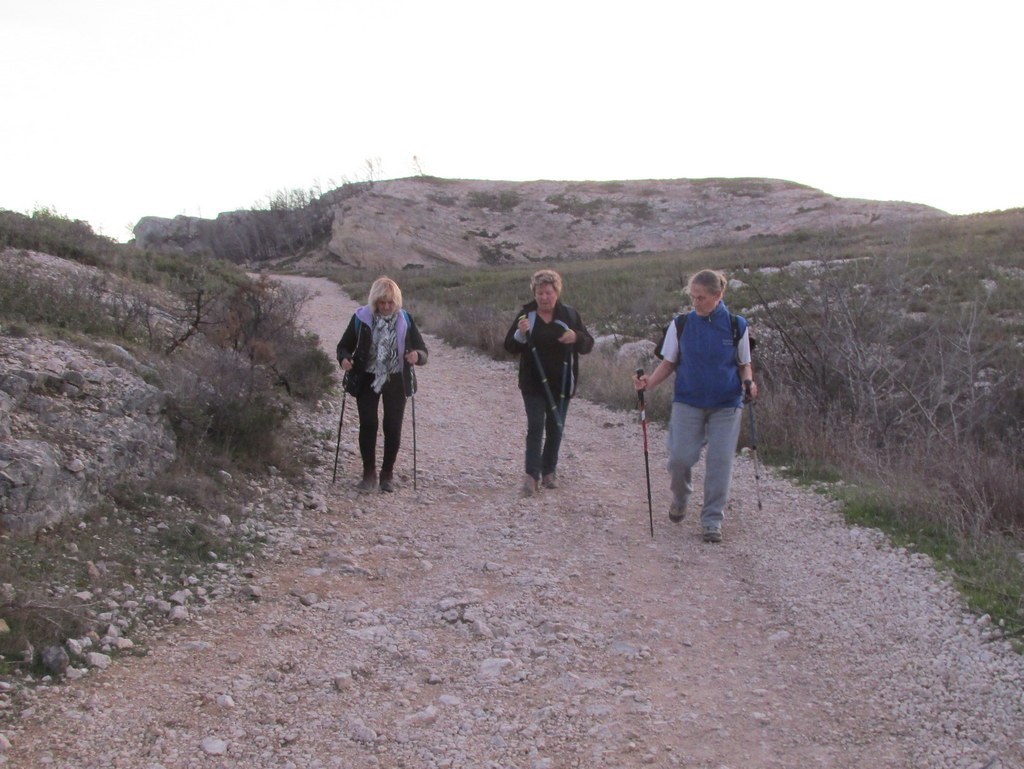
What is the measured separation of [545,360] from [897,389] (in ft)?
18.3

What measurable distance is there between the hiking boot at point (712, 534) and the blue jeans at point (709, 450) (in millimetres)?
32

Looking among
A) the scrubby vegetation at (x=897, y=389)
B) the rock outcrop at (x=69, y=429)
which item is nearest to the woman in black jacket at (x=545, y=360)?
the scrubby vegetation at (x=897, y=389)

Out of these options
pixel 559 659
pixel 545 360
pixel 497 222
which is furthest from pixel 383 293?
pixel 497 222

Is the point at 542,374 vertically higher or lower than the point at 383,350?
lower

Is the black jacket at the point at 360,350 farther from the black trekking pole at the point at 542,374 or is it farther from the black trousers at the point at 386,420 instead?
the black trekking pole at the point at 542,374

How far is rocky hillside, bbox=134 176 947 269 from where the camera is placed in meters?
44.8

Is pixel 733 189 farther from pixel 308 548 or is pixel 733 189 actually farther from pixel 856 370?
pixel 308 548

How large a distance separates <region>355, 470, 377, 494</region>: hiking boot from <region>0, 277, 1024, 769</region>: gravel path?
0.30m

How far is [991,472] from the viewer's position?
21.0ft

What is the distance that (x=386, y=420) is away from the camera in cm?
748

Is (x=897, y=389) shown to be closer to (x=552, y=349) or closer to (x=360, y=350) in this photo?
(x=552, y=349)

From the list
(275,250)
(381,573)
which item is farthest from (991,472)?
(275,250)

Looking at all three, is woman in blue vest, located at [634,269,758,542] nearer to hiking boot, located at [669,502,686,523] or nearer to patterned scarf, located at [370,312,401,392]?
hiking boot, located at [669,502,686,523]

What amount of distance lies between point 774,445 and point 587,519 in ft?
9.03
